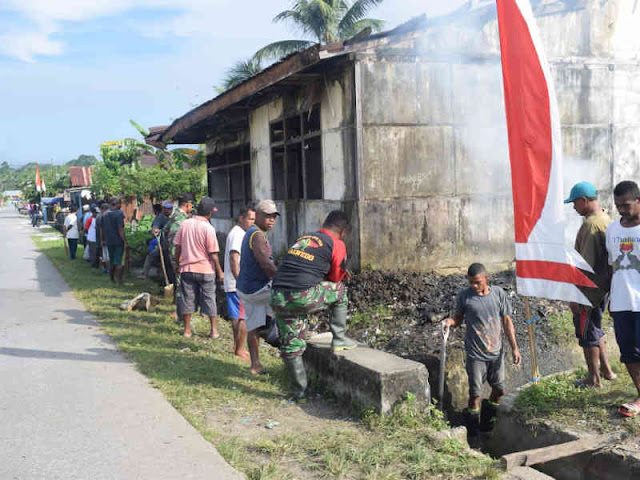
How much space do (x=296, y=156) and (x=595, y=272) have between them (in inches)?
321

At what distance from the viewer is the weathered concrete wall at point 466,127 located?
839 cm

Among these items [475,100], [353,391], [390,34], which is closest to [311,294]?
[353,391]

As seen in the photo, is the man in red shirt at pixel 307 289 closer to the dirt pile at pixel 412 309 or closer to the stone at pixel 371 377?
the stone at pixel 371 377

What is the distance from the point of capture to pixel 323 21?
3141 centimetres

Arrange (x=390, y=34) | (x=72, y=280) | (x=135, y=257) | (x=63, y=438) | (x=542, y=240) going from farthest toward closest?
(x=135, y=257), (x=72, y=280), (x=390, y=34), (x=542, y=240), (x=63, y=438)

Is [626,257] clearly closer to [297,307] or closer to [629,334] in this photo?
[629,334]

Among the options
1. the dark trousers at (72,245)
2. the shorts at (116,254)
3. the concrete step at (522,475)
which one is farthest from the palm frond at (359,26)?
the concrete step at (522,475)

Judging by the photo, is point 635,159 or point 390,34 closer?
point 390,34

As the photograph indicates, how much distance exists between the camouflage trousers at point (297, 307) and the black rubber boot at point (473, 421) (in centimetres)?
157

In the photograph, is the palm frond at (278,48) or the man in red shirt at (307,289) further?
Answer: the palm frond at (278,48)

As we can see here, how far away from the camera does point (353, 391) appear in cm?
480

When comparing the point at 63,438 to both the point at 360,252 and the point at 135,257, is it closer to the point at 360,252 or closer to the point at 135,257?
the point at 360,252

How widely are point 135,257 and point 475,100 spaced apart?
10315 mm

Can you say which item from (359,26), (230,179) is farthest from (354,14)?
(230,179)
